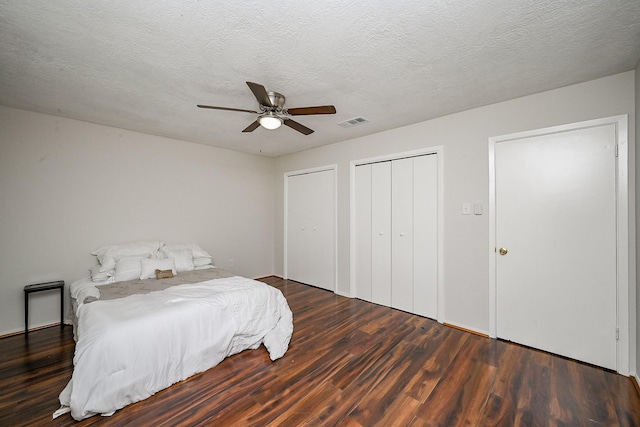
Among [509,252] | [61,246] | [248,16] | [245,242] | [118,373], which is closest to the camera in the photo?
[248,16]

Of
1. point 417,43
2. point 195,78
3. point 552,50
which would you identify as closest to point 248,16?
point 195,78

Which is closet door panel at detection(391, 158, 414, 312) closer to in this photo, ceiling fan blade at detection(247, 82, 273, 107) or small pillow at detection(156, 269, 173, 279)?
ceiling fan blade at detection(247, 82, 273, 107)

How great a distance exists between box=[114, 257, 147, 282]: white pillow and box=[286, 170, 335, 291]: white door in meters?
2.58

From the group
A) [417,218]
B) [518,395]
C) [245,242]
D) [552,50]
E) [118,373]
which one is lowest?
[518,395]

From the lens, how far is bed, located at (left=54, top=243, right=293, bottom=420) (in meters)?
1.71

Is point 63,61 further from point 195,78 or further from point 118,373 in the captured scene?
point 118,373

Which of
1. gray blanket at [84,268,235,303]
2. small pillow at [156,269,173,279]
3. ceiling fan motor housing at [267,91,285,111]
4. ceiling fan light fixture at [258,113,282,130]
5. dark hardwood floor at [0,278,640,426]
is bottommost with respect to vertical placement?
dark hardwood floor at [0,278,640,426]

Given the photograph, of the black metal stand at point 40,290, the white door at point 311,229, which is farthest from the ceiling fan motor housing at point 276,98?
the black metal stand at point 40,290

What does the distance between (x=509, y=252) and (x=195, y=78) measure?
11.6ft

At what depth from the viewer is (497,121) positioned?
278 centimetres

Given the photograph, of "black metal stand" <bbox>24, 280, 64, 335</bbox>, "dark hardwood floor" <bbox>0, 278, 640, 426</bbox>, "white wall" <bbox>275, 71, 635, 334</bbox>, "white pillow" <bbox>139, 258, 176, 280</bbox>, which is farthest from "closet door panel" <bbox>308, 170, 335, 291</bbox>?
"black metal stand" <bbox>24, 280, 64, 335</bbox>

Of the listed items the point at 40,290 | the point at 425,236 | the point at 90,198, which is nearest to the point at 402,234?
the point at 425,236

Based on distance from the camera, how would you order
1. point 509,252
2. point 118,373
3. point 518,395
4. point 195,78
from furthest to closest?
point 509,252 → point 195,78 → point 518,395 → point 118,373

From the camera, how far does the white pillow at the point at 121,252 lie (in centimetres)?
322
